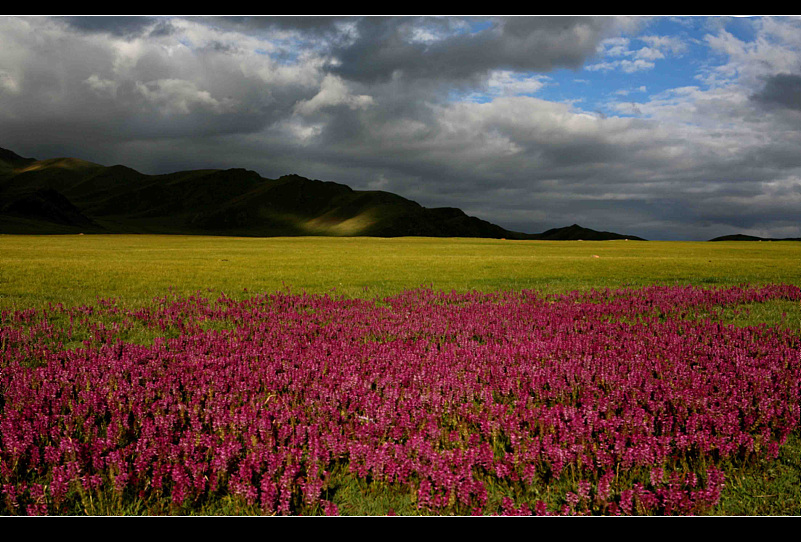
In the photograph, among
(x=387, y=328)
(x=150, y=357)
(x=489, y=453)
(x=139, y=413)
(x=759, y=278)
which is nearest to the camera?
(x=489, y=453)

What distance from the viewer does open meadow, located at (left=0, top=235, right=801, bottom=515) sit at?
4.38 m

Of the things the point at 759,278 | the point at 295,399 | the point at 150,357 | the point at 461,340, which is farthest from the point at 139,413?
the point at 759,278

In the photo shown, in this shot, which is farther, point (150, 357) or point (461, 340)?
point (461, 340)

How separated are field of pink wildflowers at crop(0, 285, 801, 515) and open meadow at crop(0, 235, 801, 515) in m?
0.03

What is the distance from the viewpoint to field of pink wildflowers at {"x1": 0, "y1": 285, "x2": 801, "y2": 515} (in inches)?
174

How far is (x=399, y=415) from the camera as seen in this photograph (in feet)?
20.2

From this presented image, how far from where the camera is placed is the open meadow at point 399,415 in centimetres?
438

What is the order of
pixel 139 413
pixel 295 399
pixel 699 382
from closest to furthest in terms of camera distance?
1. pixel 139 413
2. pixel 295 399
3. pixel 699 382

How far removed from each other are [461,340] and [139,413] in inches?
253

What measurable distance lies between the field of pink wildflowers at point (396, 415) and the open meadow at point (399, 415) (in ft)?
0.09

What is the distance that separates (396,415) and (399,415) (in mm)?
90

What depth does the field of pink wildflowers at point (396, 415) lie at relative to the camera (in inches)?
174

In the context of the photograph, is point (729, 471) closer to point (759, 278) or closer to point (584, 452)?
point (584, 452)
